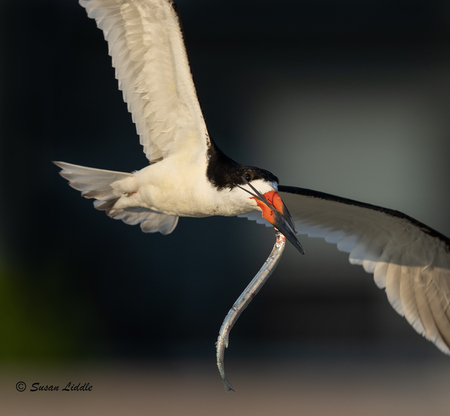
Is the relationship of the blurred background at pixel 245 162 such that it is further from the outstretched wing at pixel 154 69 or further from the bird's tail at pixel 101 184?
the outstretched wing at pixel 154 69

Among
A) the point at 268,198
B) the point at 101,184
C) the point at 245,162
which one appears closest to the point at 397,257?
the point at 268,198

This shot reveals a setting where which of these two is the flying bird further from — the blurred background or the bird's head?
the blurred background

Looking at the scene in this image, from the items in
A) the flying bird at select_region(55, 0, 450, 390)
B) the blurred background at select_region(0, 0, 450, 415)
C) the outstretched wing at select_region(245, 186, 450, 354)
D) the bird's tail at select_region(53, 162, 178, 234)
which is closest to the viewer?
the flying bird at select_region(55, 0, 450, 390)

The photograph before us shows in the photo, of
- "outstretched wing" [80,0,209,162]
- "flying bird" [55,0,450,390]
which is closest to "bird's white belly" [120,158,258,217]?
"flying bird" [55,0,450,390]

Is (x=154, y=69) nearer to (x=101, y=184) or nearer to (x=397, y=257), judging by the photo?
(x=101, y=184)

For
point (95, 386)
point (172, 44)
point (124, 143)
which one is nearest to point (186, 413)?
point (95, 386)

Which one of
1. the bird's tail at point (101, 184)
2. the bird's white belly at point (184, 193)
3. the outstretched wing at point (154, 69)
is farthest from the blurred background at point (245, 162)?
the outstretched wing at point (154, 69)
